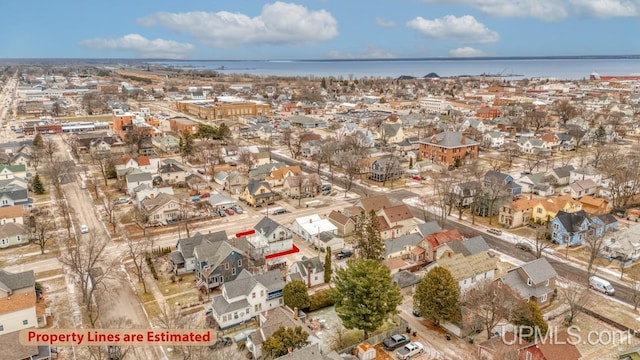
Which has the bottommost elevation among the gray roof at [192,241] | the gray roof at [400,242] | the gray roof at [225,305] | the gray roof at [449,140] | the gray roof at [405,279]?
the gray roof at [405,279]

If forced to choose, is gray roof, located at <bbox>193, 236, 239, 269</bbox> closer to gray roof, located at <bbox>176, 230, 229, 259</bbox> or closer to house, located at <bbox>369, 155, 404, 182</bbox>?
gray roof, located at <bbox>176, 230, 229, 259</bbox>

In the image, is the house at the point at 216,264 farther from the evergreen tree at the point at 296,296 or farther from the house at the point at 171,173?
the house at the point at 171,173

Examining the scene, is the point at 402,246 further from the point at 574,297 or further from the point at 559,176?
Result: the point at 559,176

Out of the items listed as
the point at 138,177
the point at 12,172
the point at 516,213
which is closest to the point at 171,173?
the point at 138,177

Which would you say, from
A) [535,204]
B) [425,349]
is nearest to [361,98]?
[535,204]

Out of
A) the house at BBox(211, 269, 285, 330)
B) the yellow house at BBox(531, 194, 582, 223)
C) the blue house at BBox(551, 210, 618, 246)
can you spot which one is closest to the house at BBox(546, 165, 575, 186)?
the yellow house at BBox(531, 194, 582, 223)

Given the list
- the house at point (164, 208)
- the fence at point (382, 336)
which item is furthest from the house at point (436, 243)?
the house at point (164, 208)
